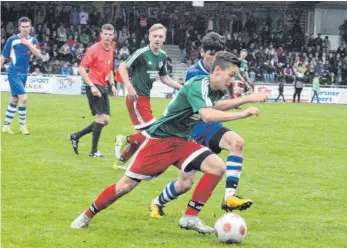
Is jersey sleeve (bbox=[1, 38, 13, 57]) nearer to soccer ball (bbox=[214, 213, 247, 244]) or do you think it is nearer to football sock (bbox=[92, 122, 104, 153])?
football sock (bbox=[92, 122, 104, 153])

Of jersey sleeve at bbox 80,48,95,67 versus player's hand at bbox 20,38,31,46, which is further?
player's hand at bbox 20,38,31,46

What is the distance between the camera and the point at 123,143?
12297 millimetres

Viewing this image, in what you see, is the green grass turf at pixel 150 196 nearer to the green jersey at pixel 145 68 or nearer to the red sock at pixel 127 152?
the red sock at pixel 127 152

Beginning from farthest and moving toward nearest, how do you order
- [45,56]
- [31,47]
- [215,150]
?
[45,56] < [31,47] < [215,150]

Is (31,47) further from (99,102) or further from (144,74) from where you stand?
(144,74)

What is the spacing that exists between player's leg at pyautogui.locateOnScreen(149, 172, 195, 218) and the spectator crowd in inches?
1325

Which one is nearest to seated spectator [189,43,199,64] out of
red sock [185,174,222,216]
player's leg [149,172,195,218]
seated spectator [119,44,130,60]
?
seated spectator [119,44,130,60]

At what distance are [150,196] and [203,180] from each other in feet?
7.99

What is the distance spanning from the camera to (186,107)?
7.47 m

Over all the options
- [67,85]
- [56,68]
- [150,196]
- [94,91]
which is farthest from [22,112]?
[56,68]

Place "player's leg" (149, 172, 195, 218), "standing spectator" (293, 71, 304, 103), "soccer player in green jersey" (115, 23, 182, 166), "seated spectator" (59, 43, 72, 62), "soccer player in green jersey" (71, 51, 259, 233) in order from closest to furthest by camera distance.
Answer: "soccer player in green jersey" (71, 51, 259, 233) → "player's leg" (149, 172, 195, 218) → "soccer player in green jersey" (115, 23, 182, 166) → "standing spectator" (293, 71, 304, 103) → "seated spectator" (59, 43, 72, 62)

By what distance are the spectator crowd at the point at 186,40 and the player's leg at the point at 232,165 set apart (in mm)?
33409

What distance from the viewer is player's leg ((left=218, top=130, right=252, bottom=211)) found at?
7.68 m

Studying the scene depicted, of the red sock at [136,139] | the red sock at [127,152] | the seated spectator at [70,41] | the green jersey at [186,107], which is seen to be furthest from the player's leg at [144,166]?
the seated spectator at [70,41]
